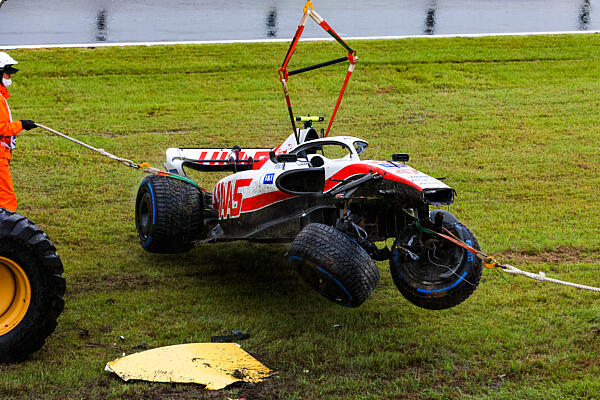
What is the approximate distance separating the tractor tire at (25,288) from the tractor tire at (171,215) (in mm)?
2121

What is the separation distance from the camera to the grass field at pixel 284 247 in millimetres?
5996

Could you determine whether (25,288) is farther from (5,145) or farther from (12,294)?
(5,145)

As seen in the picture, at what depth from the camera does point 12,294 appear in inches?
237

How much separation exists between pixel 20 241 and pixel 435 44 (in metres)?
13.4

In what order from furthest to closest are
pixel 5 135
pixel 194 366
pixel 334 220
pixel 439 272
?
1. pixel 5 135
2. pixel 334 220
3. pixel 439 272
4. pixel 194 366

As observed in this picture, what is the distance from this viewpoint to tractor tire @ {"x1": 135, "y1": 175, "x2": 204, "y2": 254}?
318 inches

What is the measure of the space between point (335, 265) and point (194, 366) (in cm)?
141

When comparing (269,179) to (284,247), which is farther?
(284,247)

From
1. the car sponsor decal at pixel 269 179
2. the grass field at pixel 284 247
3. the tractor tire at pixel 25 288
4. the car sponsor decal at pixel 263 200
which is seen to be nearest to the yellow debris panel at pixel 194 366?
the grass field at pixel 284 247

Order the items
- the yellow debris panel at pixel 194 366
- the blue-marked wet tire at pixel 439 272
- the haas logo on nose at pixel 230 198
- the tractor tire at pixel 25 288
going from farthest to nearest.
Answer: the haas logo on nose at pixel 230 198 < the blue-marked wet tire at pixel 439 272 < the tractor tire at pixel 25 288 < the yellow debris panel at pixel 194 366

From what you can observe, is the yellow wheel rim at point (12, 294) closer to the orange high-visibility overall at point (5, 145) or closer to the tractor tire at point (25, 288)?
the tractor tire at point (25, 288)

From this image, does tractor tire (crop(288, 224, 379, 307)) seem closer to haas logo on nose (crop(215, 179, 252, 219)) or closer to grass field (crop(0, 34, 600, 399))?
grass field (crop(0, 34, 600, 399))

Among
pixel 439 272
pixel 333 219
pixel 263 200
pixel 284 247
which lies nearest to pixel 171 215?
pixel 263 200

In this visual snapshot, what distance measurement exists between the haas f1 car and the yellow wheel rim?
2219 millimetres
